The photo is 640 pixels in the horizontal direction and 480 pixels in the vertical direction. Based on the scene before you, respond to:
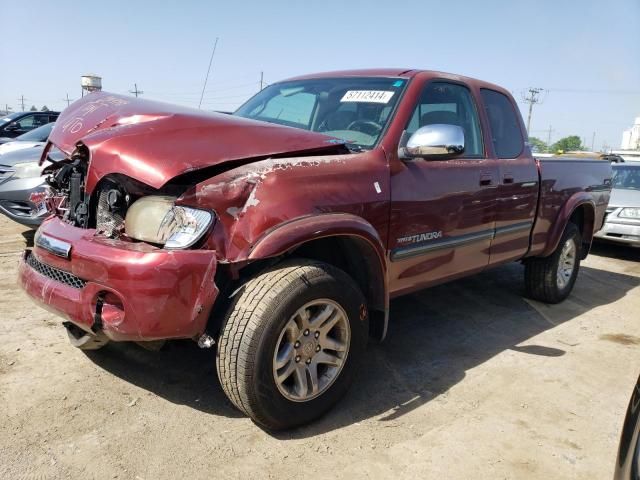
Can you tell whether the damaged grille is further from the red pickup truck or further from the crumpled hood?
the crumpled hood

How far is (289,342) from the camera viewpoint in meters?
2.65

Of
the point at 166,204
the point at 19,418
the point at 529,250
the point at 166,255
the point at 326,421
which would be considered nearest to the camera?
the point at 166,255

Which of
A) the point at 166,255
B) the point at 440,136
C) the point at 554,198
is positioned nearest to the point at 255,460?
the point at 166,255

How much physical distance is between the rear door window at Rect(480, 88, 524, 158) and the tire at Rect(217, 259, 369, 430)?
2.11 metres

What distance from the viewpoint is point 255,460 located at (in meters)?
2.48

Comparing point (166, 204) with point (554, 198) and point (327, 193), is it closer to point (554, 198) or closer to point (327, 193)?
point (327, 193)

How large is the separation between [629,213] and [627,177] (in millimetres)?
1415

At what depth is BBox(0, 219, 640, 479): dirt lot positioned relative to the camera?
8.08ft

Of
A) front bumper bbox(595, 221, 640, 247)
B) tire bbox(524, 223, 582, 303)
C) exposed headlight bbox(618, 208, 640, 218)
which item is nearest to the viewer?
tire bbox(524, 223, 582, 303)

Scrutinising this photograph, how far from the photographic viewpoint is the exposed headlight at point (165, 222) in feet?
7.91

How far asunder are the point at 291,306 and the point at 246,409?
0.54 meters

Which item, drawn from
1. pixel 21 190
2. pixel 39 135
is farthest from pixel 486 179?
pixel 39 135

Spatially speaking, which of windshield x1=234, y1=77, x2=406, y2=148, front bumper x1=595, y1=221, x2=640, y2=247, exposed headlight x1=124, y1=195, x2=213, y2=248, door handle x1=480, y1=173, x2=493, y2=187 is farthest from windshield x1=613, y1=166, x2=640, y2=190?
exposed headlight x1=124, y1=195, x2=213, y2=248

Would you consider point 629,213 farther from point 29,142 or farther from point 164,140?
point 29,142
